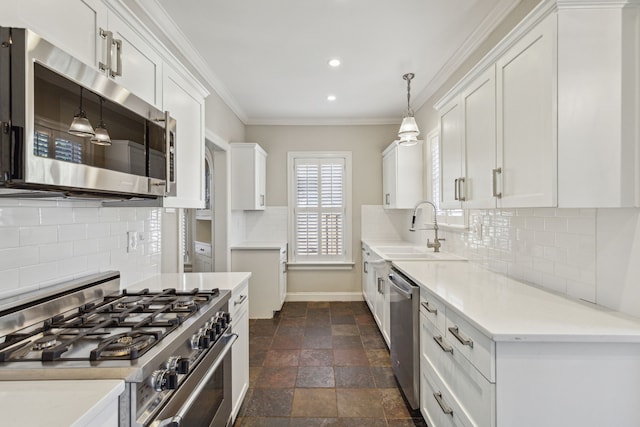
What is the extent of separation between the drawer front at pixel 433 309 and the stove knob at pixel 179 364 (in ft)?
3.97

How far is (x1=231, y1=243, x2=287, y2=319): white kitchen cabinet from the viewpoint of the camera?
4.08 metres

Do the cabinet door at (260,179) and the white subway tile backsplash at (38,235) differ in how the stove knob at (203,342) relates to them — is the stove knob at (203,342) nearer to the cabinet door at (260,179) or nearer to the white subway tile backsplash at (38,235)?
the white subway tile backsplash at (38,235)

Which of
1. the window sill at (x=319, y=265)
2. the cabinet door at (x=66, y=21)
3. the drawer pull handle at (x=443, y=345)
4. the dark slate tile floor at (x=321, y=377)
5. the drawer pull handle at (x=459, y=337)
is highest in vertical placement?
the cabinet door at (x=66, y=21)

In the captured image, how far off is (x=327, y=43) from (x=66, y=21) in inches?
78.5

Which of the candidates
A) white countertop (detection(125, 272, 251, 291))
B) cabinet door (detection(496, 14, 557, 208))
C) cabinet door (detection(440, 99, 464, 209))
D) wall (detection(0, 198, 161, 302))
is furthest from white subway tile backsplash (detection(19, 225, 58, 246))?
cabinet door (detection(440, 99, 464, 209))

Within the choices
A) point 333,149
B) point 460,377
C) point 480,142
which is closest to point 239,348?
point 460,377

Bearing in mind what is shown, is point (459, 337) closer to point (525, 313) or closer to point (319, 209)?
point (525, 313)

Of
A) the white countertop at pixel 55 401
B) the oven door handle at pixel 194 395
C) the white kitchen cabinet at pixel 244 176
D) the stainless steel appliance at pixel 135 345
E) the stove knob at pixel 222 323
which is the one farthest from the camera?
the white kitchen cabinet at pixel 244 176

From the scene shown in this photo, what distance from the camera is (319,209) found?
492 centimetres

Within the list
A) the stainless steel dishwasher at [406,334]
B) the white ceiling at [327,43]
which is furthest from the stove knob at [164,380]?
the white ceiling at [327,43]

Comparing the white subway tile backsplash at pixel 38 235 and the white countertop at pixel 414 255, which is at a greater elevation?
the white subway tile backsplash at pixel 38 235

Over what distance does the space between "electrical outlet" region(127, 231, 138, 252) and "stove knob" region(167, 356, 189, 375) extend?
104 cm

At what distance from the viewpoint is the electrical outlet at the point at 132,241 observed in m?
1.94

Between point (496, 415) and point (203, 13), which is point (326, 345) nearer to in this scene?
point (496, 415)
